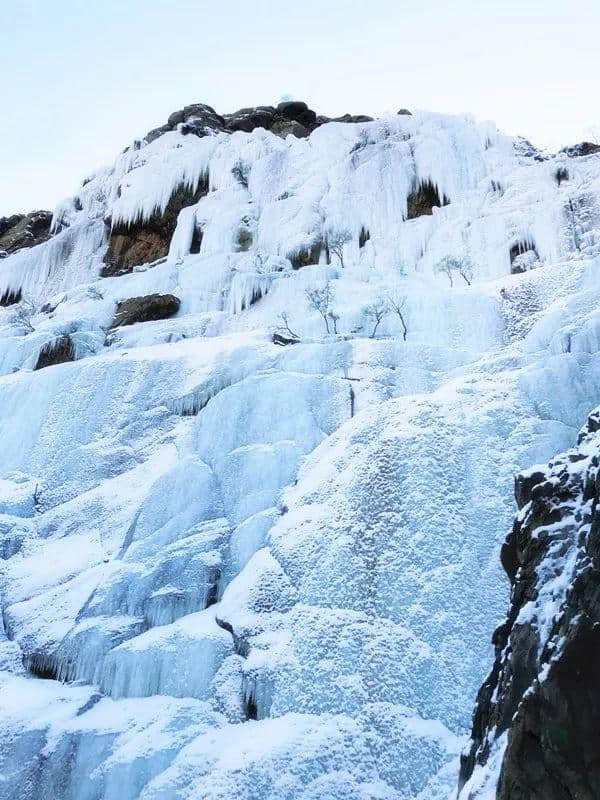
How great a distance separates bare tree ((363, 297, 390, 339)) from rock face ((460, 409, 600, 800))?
37.0 ft

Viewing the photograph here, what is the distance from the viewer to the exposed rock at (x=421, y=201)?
2994 cm

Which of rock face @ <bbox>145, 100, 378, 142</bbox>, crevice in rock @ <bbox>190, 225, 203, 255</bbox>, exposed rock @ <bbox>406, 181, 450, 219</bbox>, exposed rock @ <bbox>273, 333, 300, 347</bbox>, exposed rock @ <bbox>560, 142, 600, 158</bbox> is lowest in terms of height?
exposed rock @ <bbox>273, 333, 300, 347</bbox>

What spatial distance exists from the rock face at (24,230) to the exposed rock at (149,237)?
25.7 ft

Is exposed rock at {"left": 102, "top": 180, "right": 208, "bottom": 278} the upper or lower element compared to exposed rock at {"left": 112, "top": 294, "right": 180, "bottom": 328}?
upper

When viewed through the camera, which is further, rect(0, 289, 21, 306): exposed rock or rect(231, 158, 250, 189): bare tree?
rect(0, 289, 21, 306): exposed rock

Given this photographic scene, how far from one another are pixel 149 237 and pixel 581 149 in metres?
20.3

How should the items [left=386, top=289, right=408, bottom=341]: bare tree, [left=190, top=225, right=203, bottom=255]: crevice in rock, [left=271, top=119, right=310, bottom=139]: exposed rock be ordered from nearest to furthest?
[left=386, top=289, right=408, bottom=341]: bare tree → [left=190, top=225, right=203, bottom=255]: crevice in rock → [left=271, top=119, right=310, bottom=139]: exposed rock

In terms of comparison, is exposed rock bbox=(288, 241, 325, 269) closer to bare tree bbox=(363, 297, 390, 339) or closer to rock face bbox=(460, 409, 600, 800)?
bare tree bbox=(363, 297, 390, 339)

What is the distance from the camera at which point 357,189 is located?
100 feet

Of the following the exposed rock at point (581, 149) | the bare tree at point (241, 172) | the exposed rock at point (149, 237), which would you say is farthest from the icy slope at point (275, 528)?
the bare tree at point (241, 172)

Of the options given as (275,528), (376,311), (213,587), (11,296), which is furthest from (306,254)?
(213,587)

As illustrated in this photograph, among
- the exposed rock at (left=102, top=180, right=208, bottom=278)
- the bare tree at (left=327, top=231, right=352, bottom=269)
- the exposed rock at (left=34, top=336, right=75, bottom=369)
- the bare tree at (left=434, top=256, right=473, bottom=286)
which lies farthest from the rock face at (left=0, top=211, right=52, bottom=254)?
the bare tree at (left=434, top=256, right=473, bottom=286)

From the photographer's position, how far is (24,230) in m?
42.5

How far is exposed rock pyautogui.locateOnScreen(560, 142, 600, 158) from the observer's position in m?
31.0
